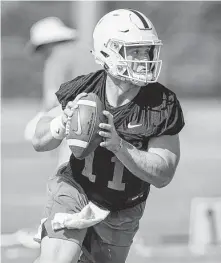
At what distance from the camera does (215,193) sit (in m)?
10.2

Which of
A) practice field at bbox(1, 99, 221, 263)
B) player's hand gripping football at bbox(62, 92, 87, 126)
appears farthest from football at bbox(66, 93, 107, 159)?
practice field at bbox(1, 99, 221, 263)

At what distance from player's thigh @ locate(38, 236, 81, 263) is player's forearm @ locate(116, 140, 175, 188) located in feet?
1.59

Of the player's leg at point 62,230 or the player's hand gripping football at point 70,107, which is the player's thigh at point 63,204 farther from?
the player's hand gripping football at point 70,107

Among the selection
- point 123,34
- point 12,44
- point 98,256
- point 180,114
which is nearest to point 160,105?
point 180,114

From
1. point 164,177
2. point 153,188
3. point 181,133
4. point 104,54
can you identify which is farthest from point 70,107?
point 181,133

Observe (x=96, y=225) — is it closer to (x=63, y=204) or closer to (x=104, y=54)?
(x=63, y=204)

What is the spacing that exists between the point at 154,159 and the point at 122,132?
0.24 m

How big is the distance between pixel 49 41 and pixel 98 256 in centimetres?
325

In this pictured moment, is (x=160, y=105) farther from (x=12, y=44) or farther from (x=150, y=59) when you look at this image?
(x=12, y=44)

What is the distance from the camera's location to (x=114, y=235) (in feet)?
15.2

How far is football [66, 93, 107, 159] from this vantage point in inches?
167

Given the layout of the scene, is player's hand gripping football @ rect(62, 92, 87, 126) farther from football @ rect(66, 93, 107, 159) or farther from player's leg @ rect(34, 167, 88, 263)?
player's leg @ rect(34, 167, 88, 263)

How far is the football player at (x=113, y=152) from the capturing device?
4371 millimetres

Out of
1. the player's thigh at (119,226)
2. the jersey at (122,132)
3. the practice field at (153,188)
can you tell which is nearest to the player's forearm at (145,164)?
the jersey at (122,132)
